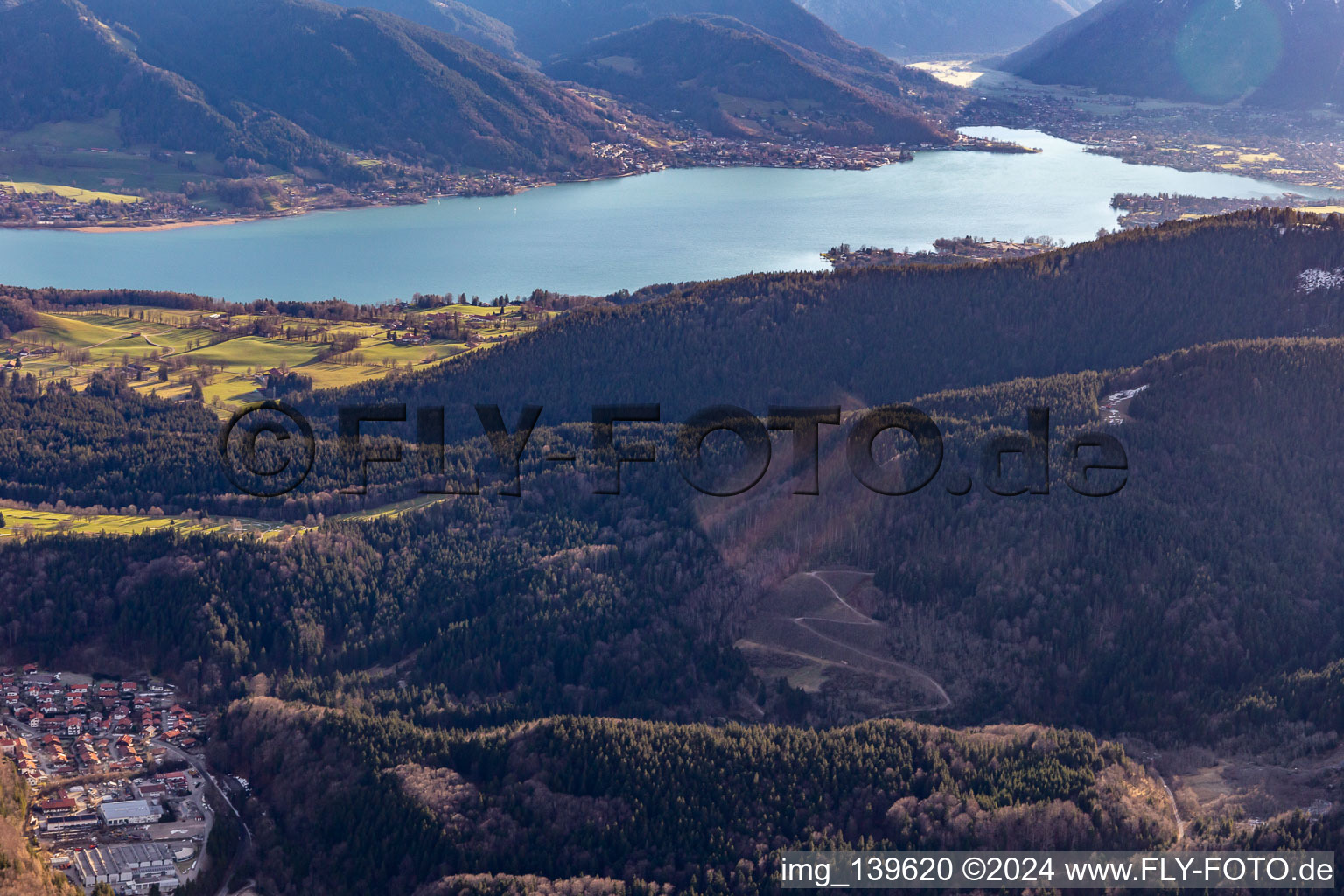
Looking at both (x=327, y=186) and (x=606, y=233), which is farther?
(x=327, y=186)

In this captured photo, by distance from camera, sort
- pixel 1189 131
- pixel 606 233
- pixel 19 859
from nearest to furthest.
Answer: pixel 19 859, pixel 606 233, pixel 1189 131

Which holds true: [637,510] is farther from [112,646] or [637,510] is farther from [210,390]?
[210,390]

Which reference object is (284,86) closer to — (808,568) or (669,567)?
(669,567)

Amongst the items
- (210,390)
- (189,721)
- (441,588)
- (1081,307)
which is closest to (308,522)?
(441,588)

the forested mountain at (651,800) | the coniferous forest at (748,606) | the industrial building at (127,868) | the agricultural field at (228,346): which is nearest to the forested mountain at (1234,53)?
the coniferous forest at (748,606)

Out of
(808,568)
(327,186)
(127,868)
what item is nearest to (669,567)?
(808,568)

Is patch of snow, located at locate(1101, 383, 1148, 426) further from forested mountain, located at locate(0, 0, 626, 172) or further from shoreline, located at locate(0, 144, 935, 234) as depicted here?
forested mountain, located at locate(0, 0, 626, 172)

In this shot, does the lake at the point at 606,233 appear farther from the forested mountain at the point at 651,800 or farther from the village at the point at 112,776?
the forested mountain at the point at 651,800
